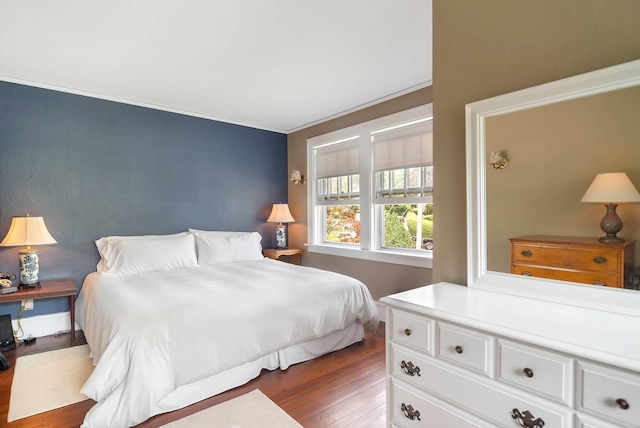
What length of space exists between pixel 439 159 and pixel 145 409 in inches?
83.1

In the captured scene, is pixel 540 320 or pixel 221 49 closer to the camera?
pixel 540 320

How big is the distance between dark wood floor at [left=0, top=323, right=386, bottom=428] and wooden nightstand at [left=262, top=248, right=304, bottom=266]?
1932 millimetres

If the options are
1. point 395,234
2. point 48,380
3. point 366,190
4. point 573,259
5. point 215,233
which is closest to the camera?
point 573,259

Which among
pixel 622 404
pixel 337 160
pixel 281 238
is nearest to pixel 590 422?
pixel 622 404

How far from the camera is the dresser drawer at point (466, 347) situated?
109cm

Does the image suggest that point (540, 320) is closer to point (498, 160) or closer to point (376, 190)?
point (498, 160)

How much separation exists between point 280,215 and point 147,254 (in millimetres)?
1811

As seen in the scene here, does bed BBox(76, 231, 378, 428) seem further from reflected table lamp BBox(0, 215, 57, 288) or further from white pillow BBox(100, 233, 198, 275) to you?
reflected table lamp BBox(0, 215, 57, 288)

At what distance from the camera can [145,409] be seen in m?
1.76

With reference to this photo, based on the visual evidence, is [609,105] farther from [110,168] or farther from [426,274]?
[110,168]

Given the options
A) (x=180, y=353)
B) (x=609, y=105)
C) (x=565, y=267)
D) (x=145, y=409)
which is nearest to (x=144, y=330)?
(x=180, y=353)

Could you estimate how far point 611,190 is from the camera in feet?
3.74

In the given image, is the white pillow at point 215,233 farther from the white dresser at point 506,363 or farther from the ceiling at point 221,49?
the white dresser at point 506,363

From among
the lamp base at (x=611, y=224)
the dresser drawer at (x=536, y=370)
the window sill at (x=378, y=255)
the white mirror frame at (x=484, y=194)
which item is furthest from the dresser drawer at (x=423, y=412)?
the window sill at (x=378, y=255)
